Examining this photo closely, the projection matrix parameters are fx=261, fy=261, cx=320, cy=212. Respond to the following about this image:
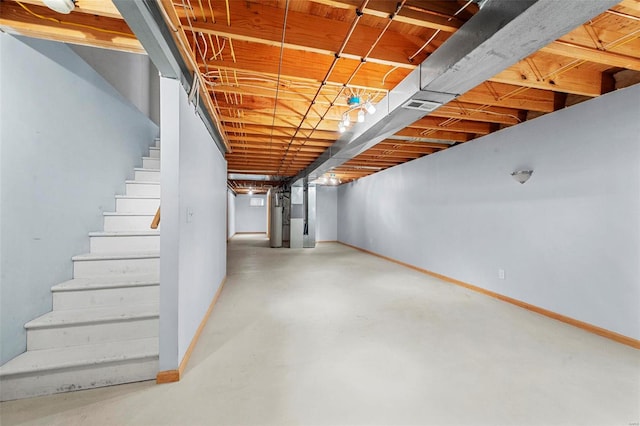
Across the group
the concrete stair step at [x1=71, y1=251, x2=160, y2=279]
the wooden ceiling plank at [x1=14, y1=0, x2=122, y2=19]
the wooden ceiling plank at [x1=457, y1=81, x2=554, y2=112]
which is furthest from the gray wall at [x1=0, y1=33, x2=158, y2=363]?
the wooden ceiling plank at [x1=457, y1=81, x2=554, y2=112]

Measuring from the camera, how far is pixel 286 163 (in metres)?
5.97

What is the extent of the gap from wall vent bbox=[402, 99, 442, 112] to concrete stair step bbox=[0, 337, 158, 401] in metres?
2.62

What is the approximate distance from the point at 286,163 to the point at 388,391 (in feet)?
16.5

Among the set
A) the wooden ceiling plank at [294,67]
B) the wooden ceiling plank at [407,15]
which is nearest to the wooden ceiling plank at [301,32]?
the wooden ceiling plank at [294,67]

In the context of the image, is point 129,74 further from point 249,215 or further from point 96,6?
point 249,215

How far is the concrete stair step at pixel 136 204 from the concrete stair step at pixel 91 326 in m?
1.04

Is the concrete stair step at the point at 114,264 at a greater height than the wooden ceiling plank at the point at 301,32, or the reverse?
the wooden ceiling plank at the point at 301,32

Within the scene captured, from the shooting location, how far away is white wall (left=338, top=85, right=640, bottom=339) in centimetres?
232

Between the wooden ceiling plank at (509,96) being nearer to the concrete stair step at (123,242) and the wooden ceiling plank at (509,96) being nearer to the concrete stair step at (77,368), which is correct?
the concrete stair step at (123,242)

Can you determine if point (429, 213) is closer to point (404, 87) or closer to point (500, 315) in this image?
point (500, 315)

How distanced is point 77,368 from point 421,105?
9.96ft

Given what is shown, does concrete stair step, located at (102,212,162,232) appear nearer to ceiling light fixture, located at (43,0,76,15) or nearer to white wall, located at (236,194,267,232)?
ceiling light fixture, located at (43,0,76,15)

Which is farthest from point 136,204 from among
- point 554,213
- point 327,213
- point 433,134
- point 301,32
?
point 327,213

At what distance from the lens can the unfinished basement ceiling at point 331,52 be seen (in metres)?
1.49
